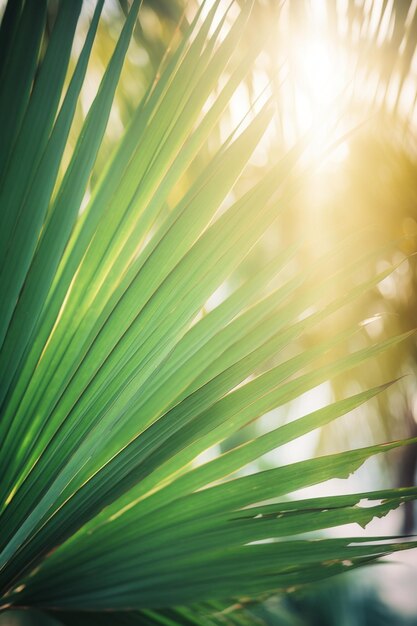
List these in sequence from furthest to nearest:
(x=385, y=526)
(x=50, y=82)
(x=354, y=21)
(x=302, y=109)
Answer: (x=385, y=526) → (x=302, y=109) → (x=354, y=21) → (x=50, y=82)

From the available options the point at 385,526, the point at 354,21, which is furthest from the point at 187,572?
the point at 385,526

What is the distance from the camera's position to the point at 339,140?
53 cm

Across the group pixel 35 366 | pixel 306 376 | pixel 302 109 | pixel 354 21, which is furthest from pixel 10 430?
pixel 302 109

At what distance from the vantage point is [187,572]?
1.95 ft

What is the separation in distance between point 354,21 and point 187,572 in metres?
0.91

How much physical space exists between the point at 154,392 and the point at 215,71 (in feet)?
1.17

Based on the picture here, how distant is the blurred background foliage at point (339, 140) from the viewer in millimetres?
780

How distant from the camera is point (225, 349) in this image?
58cm

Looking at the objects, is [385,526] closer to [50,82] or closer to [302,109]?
[302,109]

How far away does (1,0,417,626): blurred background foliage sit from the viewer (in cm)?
78

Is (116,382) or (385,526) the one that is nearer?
(116,382)

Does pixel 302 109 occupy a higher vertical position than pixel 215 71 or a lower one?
higher

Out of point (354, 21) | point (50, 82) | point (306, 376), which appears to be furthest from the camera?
point (354, 21)

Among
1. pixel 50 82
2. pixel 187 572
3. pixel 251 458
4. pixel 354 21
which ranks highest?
pixel 354 21
